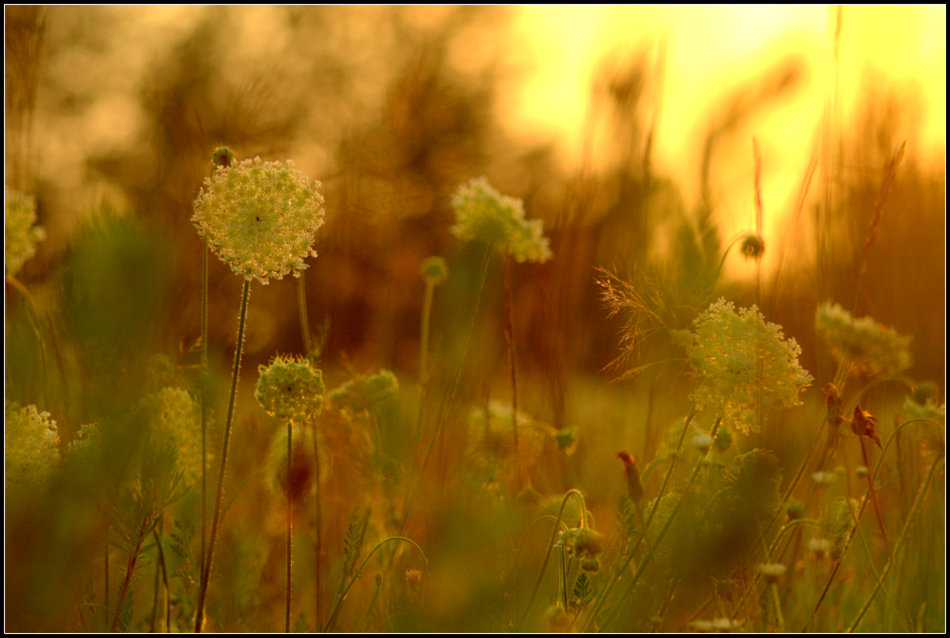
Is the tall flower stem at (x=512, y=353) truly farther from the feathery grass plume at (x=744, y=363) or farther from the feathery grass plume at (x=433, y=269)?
the feathery grass plume at (x=744, y=363)

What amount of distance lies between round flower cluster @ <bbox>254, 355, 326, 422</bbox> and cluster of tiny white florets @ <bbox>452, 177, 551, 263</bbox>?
1.32ft

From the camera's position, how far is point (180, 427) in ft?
2.34

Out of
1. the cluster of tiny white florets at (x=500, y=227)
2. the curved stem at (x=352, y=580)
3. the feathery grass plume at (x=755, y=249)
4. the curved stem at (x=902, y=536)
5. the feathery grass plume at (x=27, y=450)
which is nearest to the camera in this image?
the feathery grass plume at (x=27, y=450)

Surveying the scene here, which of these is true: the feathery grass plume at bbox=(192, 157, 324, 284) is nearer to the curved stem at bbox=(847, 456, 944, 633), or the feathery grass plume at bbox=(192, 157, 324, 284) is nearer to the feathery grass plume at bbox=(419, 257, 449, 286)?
the feathery grass plume at bbox=(419, 257, 449, 286)

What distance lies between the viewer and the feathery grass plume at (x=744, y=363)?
673mm

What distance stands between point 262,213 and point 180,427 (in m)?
0.22

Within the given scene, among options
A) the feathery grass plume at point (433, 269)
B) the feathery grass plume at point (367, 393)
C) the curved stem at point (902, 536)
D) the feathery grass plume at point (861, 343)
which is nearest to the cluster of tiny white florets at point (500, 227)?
the feathery grass plume at point (433, 269)

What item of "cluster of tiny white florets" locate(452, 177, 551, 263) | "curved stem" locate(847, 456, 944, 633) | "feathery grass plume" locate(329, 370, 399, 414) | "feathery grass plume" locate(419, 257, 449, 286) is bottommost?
"curved stem" locate(847, 456, 944, 633)

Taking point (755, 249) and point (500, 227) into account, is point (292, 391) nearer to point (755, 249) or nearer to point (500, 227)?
point (500, 227)

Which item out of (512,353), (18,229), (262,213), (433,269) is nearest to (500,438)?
(512,353)

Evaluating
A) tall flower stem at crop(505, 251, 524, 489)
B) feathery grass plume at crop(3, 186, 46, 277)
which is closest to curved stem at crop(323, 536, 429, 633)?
tall flower stem at crop(505, 251, 524, 489)

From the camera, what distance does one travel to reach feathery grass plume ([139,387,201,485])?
2.02 feet

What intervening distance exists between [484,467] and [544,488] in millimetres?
92

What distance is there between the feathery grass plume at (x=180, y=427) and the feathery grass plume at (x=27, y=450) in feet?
0.29
